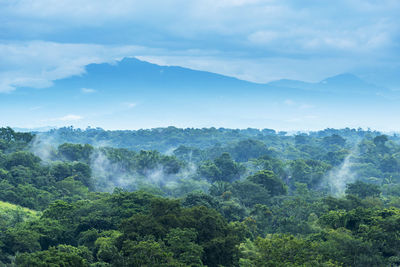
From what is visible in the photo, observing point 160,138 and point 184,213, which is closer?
point 184,213

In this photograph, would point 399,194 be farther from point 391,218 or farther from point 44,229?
point 44,229

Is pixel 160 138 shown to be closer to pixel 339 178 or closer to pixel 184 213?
pixel 339 178

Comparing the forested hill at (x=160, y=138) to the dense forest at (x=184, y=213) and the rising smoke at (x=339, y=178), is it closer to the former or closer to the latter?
the rising smoke at (x=339, y=178)

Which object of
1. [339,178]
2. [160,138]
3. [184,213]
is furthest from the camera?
[160,138]

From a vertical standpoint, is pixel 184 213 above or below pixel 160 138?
below

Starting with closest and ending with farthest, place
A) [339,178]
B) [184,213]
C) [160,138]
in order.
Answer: [184,213] → [339,178] → [160,138]

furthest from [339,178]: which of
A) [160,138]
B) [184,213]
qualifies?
[160,138]

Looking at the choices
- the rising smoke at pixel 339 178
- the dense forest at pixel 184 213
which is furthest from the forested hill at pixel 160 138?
the dense forest at pixel 184 213

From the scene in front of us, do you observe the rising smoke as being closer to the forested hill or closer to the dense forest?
the dense forest

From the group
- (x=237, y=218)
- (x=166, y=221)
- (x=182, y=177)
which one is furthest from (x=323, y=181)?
(x=166, y=221)
